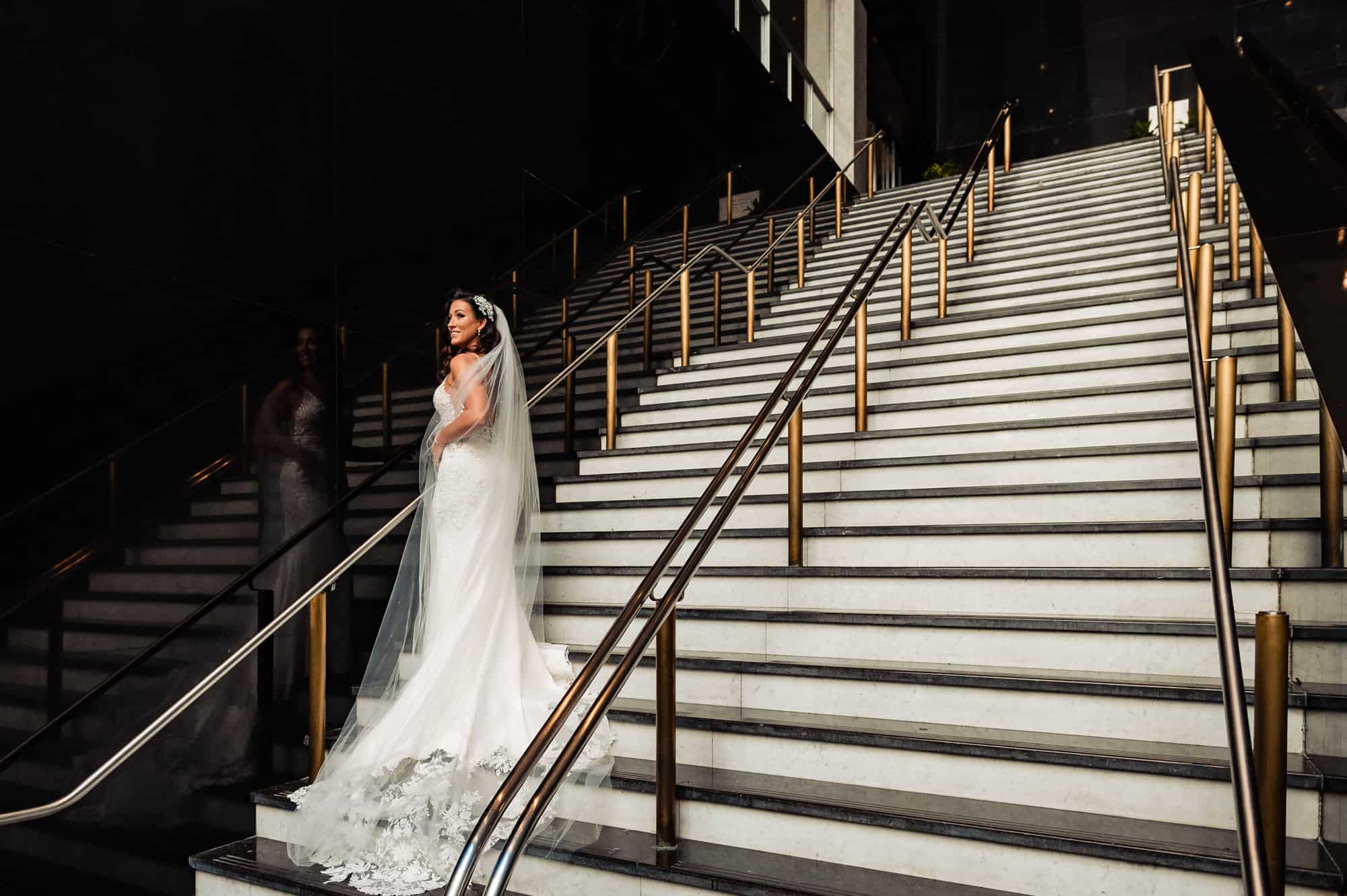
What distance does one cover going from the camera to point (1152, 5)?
1514 centimetres

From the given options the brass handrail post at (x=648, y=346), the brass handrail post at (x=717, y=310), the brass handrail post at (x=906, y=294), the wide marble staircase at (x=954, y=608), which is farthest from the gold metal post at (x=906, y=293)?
the brass handrail post at (x=648, y=346)

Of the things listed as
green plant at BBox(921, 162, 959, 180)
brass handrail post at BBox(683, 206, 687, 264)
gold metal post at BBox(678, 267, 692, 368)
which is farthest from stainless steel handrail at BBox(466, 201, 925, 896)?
green plant at BBox(921, 162, 959, 180)

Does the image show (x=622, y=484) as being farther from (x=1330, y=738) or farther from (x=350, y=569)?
(x=1330, y=738)

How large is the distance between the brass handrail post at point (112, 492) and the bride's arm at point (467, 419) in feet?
3.85

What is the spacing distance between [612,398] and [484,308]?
1.32 m

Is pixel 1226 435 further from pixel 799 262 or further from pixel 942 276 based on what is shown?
pixel 799 262

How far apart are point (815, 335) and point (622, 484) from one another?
1.48 meters

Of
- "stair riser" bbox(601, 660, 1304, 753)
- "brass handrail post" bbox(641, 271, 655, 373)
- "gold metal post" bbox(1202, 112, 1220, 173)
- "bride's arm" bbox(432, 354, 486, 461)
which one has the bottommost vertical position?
"stair riser" bbox(601, 660, 1304, 753)

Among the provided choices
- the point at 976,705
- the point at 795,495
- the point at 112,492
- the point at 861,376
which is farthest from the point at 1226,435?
the point at 112,492

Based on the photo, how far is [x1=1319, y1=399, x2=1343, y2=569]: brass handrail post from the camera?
2738 millimetres

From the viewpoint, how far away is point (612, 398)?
5352 millimetres

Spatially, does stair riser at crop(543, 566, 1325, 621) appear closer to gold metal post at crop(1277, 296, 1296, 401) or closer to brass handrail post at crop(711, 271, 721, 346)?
gold metal post at crop(1277, 296, 1296, 401)

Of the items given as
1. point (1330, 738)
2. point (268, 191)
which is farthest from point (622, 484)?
point (1330, 738)

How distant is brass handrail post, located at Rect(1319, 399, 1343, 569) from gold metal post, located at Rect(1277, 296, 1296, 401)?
83 cm
